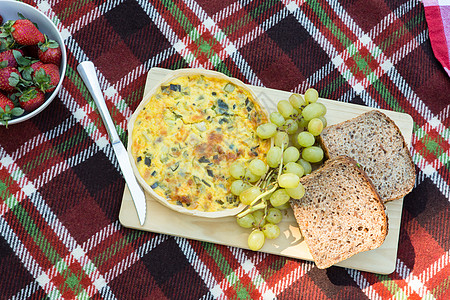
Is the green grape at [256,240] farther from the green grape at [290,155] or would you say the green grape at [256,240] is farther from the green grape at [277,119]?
the green grape at [277,119]

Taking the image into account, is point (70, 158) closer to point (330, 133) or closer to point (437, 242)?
point (330, 133)

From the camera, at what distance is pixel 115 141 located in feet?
6.53

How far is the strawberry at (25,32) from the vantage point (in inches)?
70.4

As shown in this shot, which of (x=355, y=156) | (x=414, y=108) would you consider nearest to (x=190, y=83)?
(x=355, y=156)

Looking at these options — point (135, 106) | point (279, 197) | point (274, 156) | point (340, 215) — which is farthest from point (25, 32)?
point (340, 215)

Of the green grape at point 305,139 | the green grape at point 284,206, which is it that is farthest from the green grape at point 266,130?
the green grape at point 284,206

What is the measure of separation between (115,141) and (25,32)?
559 millimetres

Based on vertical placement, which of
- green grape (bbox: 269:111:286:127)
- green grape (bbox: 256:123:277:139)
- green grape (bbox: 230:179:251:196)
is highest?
green grape (bbox: 269:111:286:127)

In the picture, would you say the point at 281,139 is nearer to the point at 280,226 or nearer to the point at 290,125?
the point at 290,125

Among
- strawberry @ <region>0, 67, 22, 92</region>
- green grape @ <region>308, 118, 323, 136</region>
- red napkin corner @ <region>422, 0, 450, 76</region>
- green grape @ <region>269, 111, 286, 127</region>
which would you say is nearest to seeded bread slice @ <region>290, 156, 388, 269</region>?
green grape @ <region>308, 118, 323, 136</region>

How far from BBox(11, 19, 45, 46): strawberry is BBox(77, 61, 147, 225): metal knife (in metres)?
0.25

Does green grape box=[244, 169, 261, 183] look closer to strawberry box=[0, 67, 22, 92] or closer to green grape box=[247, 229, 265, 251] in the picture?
green grape box=[247, 229, 265, 251]

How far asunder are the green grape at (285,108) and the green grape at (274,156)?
160mm

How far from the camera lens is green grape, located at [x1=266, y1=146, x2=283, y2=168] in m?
1.84
